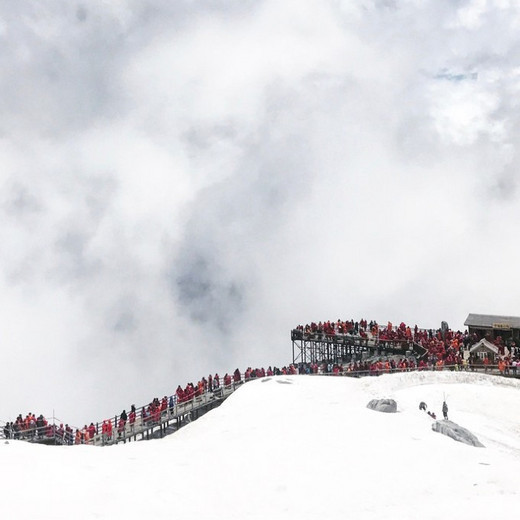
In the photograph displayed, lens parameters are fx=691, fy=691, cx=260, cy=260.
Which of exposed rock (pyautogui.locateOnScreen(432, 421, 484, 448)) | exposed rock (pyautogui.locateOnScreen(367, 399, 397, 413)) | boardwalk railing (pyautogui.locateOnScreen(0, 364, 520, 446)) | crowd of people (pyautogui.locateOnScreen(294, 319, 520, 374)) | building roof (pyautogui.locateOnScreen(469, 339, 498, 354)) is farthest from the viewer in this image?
building roof (pyautogui.locateOnScreen(469, 339, 498, 354))

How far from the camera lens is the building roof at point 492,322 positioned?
57.3m

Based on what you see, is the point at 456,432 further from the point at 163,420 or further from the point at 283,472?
the point at 163,420

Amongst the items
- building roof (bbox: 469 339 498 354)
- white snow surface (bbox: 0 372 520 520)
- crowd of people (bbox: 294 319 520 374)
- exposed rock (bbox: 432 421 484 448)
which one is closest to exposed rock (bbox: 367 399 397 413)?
white snow surface (bbox: 0 372 520 520)

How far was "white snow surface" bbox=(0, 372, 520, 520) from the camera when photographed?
2086cm

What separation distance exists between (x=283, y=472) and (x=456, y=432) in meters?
8.88

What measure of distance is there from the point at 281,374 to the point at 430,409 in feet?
38.3

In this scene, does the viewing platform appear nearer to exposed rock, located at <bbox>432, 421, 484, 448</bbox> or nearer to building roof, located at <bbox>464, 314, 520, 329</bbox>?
building roof, located at <bbox>464, 314, 520, 329</bbox>

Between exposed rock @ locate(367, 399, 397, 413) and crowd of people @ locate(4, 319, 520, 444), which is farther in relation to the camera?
crowd of people @ locate(4, 319, 520, 444)

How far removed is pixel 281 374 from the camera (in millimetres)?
45781

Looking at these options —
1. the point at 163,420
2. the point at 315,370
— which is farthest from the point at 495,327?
the point at 163,420

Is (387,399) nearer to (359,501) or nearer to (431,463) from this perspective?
(431,463)

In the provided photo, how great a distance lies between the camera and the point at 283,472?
2448 cm

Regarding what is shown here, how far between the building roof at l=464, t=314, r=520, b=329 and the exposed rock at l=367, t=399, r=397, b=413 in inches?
1051

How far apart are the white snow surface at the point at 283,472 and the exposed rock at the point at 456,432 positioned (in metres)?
0.51
